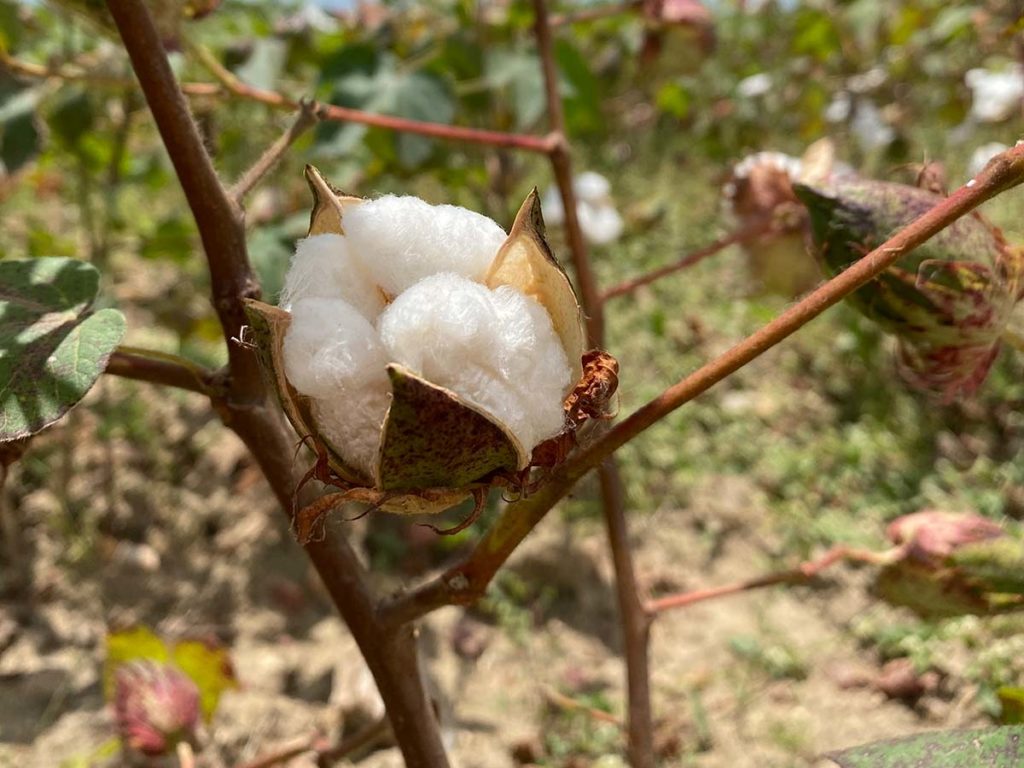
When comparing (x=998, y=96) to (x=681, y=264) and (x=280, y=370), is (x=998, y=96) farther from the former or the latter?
(x=280, y=370)

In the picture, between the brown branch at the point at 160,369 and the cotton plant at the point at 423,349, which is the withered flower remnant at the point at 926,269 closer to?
the cotton plant at the point at 423,349

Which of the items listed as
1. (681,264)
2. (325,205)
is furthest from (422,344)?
(681,264)

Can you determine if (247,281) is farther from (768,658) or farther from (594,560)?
(594,560)

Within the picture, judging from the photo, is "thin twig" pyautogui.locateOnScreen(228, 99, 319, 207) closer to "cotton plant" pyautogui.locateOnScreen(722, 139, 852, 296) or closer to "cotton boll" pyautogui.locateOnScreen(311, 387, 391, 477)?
"cotton boll" pyautogui.locateOnScreen(311, 387, 391, 477)

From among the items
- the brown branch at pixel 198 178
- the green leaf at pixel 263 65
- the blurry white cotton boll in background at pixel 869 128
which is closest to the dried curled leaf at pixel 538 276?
the brown branch at pixel 198 178

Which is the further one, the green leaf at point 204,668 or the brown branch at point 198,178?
the green leaf at point 204,668
